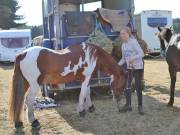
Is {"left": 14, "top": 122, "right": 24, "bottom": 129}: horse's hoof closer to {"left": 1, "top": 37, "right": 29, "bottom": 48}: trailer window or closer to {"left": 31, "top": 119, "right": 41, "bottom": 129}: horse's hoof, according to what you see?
A: {"left": 31, "top": 119, "right": 41, "bottom": 129}: horse's hoof

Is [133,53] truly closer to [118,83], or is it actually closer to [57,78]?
[118,83]

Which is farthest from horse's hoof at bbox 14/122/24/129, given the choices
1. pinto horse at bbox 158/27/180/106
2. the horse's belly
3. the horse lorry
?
pinto horse at bbox 158/27/180/106

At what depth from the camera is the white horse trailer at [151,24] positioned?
28250mm

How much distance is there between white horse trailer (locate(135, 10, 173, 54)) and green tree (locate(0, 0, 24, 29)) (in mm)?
26854

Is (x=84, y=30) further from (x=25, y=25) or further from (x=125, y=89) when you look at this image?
(x=25, y=25)

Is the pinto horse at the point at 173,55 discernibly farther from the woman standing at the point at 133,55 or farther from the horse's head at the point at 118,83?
the horse's head at the point at 118,83

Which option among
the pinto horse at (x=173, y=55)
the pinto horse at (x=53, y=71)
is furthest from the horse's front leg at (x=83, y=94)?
the pinto horse at (x=173, y=55)

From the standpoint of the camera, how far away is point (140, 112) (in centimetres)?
847

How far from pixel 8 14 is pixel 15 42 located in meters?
25.3

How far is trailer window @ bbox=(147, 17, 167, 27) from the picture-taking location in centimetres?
2845

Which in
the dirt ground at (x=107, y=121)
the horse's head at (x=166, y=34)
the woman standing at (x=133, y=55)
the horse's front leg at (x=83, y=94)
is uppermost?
the horse's head at (x=166, y=34)

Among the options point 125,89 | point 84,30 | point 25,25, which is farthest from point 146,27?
point 25,25

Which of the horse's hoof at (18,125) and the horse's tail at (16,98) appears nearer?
the horse's tail at (16,98)

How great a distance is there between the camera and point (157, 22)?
28.7 m
